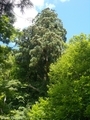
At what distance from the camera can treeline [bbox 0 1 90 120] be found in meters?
15.3

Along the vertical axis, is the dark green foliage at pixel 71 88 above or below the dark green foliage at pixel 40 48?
below

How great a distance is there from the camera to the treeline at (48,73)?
15.3 meters

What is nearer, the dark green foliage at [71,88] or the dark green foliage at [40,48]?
the dark green foliage at [71,88]

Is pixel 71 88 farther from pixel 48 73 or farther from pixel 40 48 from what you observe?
pixel 40 48

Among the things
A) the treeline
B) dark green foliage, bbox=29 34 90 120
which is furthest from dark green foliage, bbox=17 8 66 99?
dark green foliage, bbox=29 34 90 120

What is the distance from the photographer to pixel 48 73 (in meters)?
24.9

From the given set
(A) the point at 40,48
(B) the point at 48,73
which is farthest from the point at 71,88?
(A) the point at 40,48

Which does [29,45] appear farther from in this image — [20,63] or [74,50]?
[74,50]

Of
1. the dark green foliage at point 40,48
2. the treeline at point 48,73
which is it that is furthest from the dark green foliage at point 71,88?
the dark green foliage at point 40,48

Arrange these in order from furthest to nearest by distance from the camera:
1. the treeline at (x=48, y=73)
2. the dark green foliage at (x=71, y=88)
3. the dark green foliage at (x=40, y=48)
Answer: the dark green foliage at (x=40, y=48) < the dark green foliage at (x=71, y=88) < the treeline at (x=48, y=73)

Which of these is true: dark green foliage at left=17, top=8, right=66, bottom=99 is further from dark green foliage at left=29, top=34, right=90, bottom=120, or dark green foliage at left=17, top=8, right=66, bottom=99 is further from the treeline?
dark green foliage at left=29, top=34, right=90, bottom=120

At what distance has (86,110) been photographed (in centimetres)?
1931

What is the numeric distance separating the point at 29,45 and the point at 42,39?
1933 millimetres

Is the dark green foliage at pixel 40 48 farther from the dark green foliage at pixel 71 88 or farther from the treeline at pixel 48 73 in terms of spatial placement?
the dark green foliage at pixel 71 88
